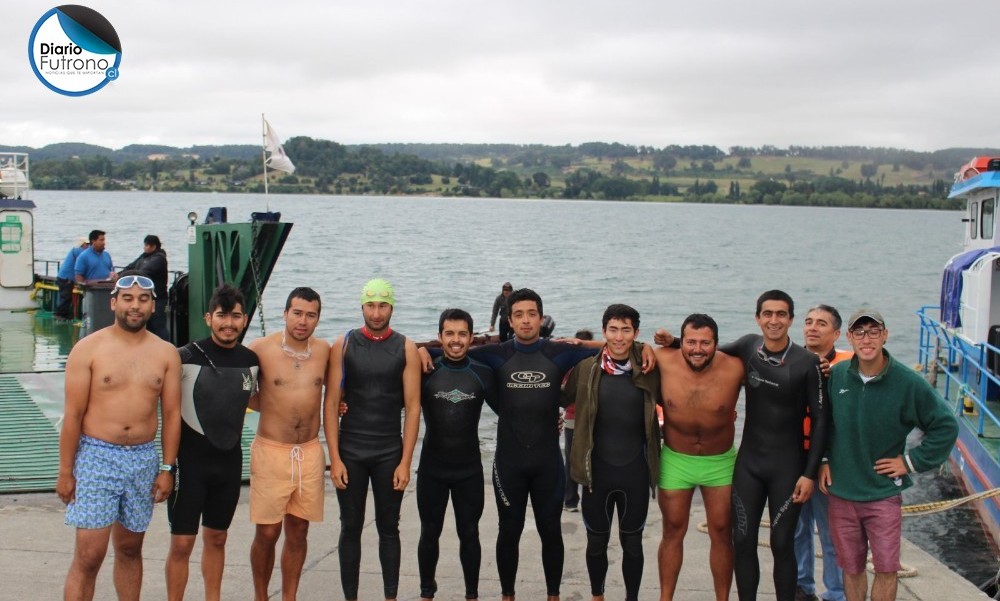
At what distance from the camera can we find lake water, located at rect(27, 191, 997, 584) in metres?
35.2

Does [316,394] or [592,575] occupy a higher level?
[316,394]

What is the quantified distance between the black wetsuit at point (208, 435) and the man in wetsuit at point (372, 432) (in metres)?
0.57

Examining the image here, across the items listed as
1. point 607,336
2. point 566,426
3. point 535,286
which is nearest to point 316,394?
point 607,336

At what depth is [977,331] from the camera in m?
13.2

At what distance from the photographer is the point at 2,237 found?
21016 mm

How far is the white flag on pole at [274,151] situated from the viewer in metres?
15.7

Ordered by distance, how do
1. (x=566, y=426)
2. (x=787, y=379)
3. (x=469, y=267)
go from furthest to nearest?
(x=469, y=267)
(x=566, y=426)
(x=787, y=379)

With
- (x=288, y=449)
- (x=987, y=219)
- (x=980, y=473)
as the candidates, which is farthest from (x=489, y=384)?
(x=987, y=219)

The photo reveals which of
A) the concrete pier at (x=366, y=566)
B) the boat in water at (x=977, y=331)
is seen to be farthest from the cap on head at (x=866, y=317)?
the boat in water at (x=977, y=331)

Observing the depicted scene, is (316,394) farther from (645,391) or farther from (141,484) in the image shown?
(645,391)

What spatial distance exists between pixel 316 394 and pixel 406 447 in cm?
63

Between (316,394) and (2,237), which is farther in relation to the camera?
(2,237)

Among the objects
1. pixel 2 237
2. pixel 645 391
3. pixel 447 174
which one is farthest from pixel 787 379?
pixel 447 174

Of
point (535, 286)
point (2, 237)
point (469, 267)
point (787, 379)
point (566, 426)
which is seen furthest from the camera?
point (469, 267)
